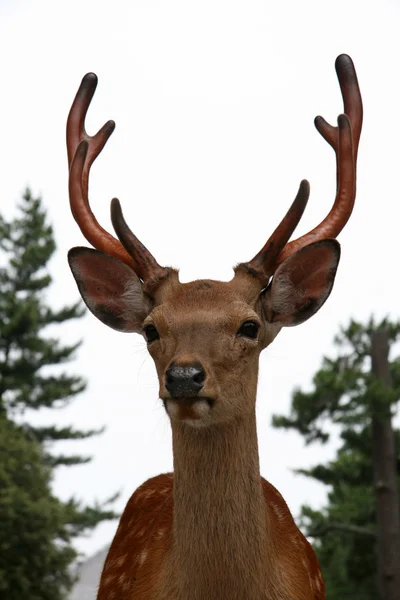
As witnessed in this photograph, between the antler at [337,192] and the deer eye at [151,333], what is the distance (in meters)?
0.60

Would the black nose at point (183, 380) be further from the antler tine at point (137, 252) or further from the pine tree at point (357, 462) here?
the pine tree at point (357, 462)

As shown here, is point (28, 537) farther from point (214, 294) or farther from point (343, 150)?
point (214, 294)

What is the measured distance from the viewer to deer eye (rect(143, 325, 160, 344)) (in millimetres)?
3896

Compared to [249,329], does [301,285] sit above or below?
above

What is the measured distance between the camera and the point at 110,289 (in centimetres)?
432

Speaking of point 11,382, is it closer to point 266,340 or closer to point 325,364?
point 325,364

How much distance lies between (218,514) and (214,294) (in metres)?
0.98

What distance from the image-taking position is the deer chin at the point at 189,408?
135 inches

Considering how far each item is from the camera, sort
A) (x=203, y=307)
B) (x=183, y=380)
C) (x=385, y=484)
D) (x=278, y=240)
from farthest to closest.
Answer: (x=385, y=484)
(x=278, y=240)
(x=203, y=307)
(x=183, y=380)

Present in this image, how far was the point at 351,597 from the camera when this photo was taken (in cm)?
1561

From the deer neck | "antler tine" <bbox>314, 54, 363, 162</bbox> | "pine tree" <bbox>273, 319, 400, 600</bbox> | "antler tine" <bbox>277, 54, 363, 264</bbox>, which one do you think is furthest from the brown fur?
"pine tree" <bbox>273, 319, 400, 600</bbox>

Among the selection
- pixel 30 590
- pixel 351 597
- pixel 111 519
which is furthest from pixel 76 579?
pixel 111 519

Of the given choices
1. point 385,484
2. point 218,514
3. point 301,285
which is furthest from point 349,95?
point 385,484

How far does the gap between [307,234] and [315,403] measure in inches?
368
